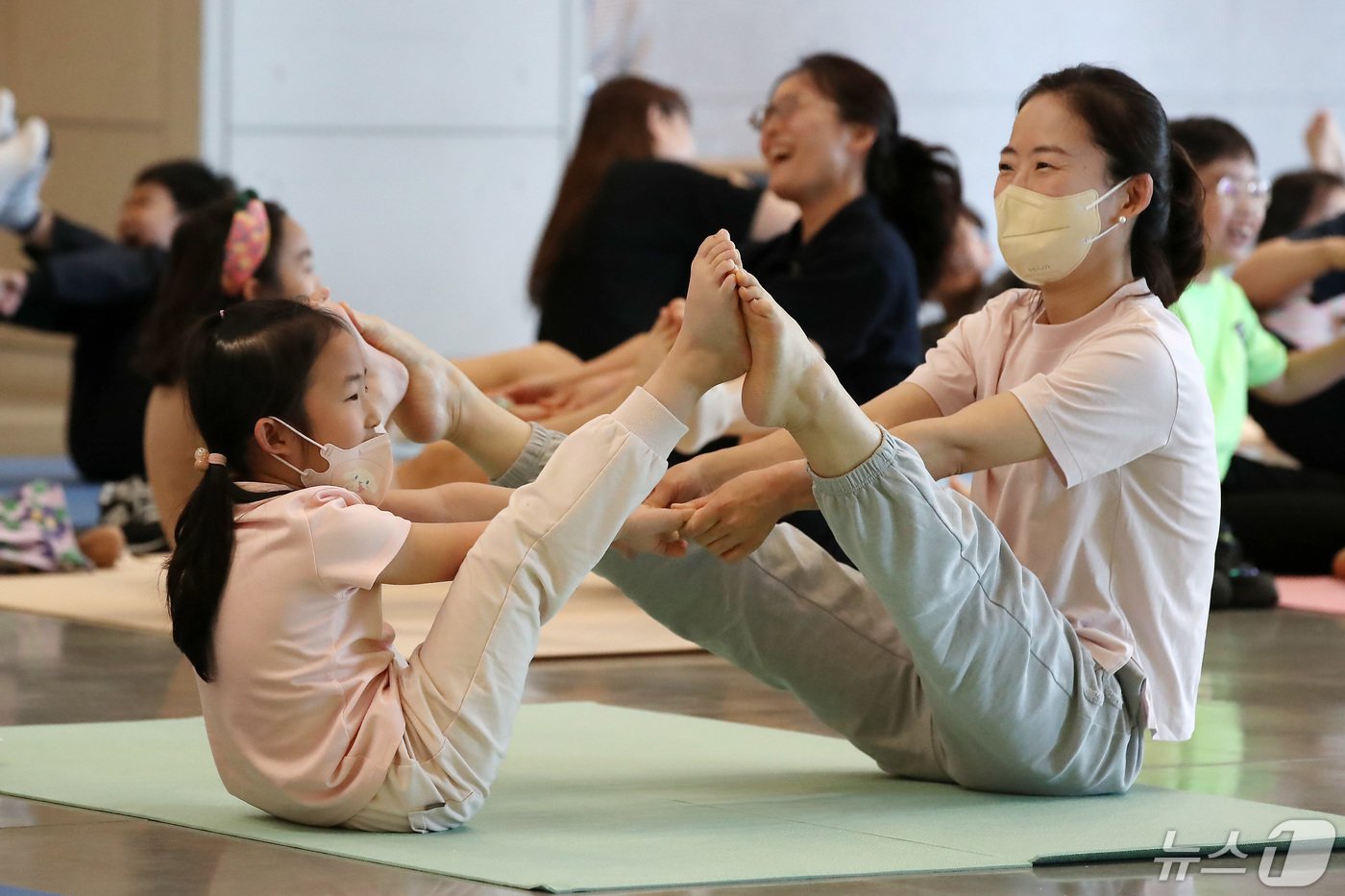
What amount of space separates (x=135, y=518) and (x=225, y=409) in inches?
115

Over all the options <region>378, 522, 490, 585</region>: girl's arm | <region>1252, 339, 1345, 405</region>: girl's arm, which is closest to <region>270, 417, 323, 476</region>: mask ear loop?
<region>378, 522, 490, 585</region>: girl's arm

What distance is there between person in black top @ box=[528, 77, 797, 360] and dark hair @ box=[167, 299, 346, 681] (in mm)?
2619

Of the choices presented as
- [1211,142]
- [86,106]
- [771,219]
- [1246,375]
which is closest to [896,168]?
[771,219]

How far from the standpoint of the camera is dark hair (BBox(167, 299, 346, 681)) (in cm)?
203

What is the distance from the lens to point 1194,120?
4.28 meters

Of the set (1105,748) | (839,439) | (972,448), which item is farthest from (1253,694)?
(839,439)

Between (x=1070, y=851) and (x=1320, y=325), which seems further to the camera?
(x=1320, y=325)

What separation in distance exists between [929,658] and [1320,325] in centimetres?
370

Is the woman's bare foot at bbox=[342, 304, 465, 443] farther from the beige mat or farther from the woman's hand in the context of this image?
the beige mat

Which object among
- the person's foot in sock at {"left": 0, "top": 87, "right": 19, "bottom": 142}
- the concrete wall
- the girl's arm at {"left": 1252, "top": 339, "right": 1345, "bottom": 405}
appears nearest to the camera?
the girl's arm at {"left": 1252, "top": 339, "right": 1345, "bottom": 405}

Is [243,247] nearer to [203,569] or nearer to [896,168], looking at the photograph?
[896,168]

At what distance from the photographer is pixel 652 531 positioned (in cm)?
220

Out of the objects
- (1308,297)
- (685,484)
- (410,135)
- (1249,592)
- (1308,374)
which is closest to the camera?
(685,484)

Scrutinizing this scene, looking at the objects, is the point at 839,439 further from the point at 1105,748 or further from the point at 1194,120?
the point at 1194,120
